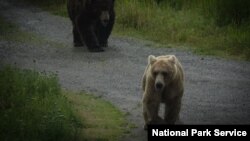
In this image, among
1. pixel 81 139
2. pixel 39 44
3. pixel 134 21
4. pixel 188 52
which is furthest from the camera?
pixel 134 21

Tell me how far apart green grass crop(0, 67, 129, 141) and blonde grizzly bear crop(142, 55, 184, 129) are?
514 millimetres

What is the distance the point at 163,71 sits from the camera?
7738 millimetres

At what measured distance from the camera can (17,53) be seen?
13891 millimetres

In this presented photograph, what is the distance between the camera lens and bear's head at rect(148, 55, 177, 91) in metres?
7.66

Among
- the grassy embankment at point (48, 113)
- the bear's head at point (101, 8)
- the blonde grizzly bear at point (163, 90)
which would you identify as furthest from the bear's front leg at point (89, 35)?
the blonde grizzly bear at point (163, 90)

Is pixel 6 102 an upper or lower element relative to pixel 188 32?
upper

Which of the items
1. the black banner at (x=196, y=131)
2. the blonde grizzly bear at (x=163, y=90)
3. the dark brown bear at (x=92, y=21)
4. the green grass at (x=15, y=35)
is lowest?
the green grass at (x=15, y=35)

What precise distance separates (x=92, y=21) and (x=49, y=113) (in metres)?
5.85

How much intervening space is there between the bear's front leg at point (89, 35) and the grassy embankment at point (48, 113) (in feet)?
11.7

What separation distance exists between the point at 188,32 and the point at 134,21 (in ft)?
5.46

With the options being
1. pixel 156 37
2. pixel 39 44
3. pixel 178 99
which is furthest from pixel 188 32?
pixel 178 99

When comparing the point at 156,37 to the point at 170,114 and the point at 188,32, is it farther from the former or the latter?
the point at 170,114

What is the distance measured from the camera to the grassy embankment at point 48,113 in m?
7.54

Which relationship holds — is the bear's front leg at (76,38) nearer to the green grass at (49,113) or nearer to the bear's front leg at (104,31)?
the bear's front leg at (104,31)
